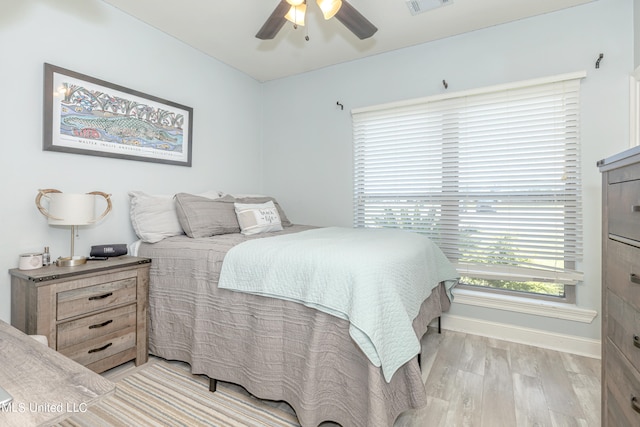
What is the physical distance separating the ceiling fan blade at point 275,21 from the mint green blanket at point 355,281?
1.36 meters

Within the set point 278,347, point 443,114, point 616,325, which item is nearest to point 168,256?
point 278,347

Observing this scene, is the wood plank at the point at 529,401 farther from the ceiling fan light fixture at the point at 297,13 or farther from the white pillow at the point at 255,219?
the ceiling fan light fixture at the point at 297,13

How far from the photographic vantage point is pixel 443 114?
2.80 meters

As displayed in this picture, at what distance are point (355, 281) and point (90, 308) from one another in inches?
63.3

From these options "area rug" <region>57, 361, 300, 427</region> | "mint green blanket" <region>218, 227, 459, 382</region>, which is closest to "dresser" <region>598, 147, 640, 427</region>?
"mint green blanket" <region>218, 227, 459, 382</region>

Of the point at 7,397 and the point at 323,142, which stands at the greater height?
the point at 323,142

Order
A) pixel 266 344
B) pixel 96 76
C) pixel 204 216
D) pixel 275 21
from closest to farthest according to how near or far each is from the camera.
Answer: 1. pixel 266 344
2. pixel 275 21
3. pixel 96 76
4. pixel 204 216

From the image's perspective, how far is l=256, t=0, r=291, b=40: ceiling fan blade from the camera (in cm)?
183

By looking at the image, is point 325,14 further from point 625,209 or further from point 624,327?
point 624,327

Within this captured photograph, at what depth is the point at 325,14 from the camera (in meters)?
1.82

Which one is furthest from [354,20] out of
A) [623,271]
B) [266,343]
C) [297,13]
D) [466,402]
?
[466,402]

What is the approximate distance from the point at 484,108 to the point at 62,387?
3055 mm

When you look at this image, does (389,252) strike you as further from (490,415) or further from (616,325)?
(490,415)

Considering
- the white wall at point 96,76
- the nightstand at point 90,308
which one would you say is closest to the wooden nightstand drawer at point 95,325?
the nightstand at point 90,308
